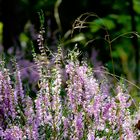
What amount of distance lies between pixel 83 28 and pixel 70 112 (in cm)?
522

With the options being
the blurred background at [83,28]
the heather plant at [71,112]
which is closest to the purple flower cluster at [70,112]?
the heather plant at [71,112]

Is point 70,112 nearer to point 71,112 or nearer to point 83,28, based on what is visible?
point 71,112

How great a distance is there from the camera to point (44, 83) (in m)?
3.61

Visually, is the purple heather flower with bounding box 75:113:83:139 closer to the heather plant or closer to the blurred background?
the heather plant

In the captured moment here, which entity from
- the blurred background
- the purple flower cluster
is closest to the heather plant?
the purple flower cluster

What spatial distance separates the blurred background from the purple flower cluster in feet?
A: 7.72

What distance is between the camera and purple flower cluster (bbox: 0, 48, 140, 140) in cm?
346

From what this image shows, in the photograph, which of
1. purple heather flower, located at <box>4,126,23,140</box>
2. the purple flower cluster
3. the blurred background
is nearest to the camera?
purple heather flower, located at <box>4,126,23,140</box>

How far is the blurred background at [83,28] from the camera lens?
735 centimetres

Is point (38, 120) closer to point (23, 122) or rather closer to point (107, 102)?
point (23, 122)

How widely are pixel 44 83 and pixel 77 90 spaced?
0.73 feet

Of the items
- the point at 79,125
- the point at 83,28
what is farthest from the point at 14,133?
the point at 83,28

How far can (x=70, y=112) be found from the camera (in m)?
3.68

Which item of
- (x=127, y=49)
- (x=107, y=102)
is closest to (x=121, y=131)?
(x=107, y=102)
